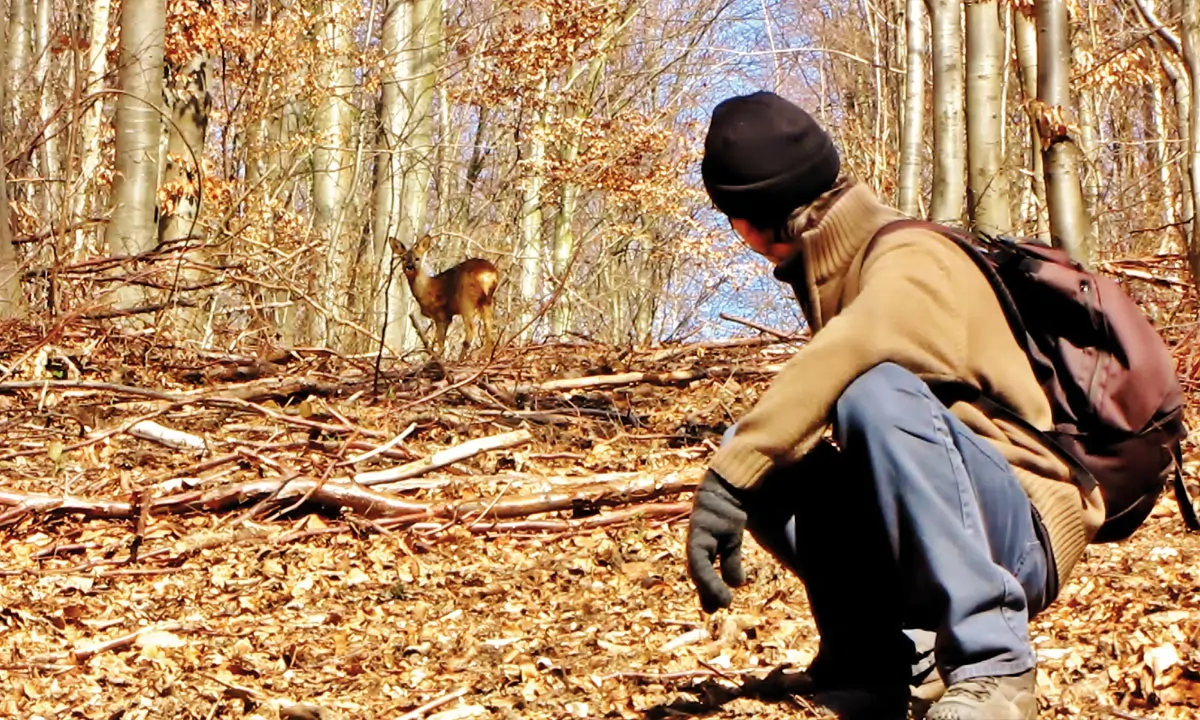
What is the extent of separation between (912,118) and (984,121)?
3.66 metres

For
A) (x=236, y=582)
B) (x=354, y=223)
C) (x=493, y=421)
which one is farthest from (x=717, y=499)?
(x=354, y=223)

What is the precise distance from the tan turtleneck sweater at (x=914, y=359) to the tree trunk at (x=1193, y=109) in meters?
5.92

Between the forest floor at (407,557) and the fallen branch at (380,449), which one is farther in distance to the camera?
the fallen branch at (380,449)

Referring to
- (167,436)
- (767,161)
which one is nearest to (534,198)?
(167,436)

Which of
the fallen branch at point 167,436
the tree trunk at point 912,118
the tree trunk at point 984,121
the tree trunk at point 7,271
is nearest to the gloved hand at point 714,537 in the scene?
the fallen branch at point 167,436

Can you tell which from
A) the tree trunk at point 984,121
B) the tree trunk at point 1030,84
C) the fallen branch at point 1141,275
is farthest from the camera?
the tree trunk at point 1030,84

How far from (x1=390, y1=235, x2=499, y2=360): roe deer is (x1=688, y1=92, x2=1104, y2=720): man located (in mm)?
11469

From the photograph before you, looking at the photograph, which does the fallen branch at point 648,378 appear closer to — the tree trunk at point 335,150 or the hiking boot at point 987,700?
the hiking boot at point 987,700

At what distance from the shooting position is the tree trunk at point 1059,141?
800cm

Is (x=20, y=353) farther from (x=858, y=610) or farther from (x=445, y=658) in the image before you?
(x=858, y=610)

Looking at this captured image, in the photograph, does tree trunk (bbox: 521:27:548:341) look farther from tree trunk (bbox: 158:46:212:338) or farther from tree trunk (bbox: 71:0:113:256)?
tree trunk (bbox: 158:46:212:338)

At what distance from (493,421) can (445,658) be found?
3.12m

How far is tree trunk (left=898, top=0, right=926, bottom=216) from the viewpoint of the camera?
12.5 metres

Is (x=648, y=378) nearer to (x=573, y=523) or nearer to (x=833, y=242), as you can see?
(x=573, y=523)
